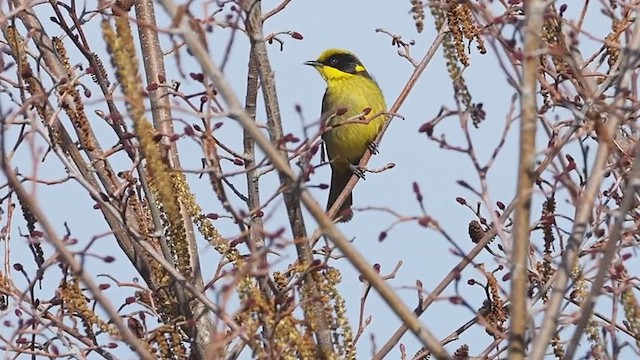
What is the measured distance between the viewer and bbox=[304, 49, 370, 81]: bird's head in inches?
308

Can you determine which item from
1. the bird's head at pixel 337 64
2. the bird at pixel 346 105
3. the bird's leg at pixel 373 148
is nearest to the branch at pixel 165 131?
the bird's leg at pixel 373 148

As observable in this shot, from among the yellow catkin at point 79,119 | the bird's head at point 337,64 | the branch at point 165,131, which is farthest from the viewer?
the bird's head at point 337,64

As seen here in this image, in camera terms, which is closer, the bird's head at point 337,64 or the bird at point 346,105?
the bird at point 346,105

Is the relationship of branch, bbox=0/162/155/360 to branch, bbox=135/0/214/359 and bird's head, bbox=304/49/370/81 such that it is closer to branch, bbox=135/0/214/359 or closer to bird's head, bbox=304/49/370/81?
branch, bbox=135/0/214/359

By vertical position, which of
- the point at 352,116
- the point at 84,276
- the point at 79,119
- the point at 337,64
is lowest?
the point at 84,276

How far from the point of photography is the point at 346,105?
7473 mm

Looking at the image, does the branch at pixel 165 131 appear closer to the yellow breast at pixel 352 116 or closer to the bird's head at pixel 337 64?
the yellow breast at pixel 352 116

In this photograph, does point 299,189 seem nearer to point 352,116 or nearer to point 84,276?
point 84,276

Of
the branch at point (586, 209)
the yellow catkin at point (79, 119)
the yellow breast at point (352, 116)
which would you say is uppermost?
the yellow breast at point (352, 116)

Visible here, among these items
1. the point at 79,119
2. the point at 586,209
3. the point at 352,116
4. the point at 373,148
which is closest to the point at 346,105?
the point at 352,116

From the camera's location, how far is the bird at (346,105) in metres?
7.20

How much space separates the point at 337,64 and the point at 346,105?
0.51 m

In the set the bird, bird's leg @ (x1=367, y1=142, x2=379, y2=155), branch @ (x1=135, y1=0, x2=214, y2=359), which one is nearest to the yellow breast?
the bird

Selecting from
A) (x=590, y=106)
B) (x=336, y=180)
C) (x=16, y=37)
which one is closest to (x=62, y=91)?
(x=16, y=37)
